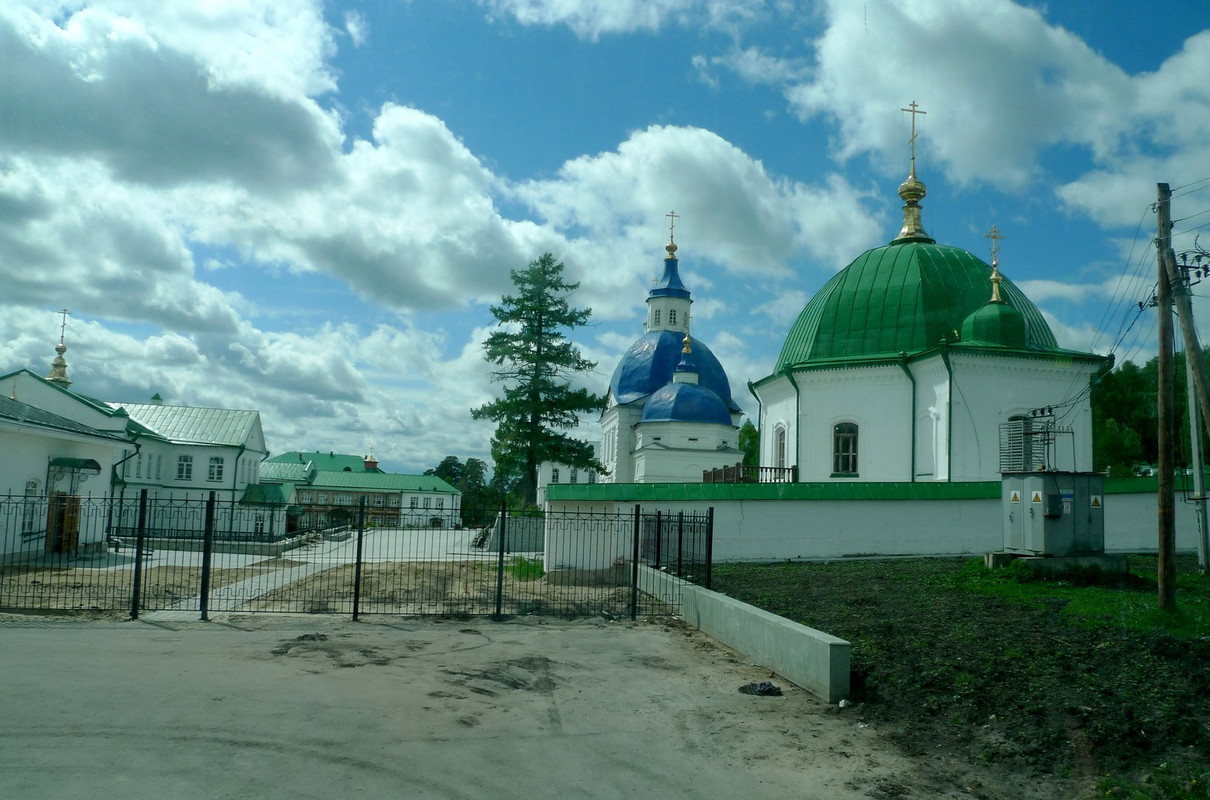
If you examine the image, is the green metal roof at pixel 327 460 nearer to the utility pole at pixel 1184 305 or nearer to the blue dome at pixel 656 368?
the blue dome at pixel 656 368

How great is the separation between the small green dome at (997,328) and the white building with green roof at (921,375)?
3cm

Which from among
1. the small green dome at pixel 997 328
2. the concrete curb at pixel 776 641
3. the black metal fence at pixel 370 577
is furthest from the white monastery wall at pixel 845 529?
the small green dome at pixel 997 328

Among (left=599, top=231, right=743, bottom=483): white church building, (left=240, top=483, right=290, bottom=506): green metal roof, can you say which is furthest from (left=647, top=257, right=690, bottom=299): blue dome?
(left=240, top=483, right=290, bottom=506): green metal roof

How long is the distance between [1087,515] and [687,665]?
26.7 ft

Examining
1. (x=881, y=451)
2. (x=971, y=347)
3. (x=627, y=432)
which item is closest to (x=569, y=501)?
(x=881, y=451)

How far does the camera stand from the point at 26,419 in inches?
741

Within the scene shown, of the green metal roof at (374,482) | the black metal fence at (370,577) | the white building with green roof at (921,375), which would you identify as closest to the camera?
the black metal fence at (370,577)

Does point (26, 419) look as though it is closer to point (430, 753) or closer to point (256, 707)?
point (256, 707)

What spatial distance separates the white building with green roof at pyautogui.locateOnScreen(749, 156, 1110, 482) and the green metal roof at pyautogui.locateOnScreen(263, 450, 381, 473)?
7225 cm

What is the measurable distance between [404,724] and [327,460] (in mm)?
95673

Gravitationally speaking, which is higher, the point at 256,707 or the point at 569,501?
the point at 569,501

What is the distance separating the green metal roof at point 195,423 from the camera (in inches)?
1758

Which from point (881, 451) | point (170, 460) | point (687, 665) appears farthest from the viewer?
point (170, 460)

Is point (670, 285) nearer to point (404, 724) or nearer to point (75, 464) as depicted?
point (75, 464)
